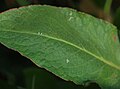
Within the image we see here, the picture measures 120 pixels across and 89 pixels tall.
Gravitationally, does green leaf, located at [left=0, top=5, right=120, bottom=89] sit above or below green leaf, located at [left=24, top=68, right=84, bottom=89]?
above

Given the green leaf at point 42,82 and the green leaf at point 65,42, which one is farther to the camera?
the green leaf at point 42,82

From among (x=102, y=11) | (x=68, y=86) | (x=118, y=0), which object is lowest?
(x=68, y=86)

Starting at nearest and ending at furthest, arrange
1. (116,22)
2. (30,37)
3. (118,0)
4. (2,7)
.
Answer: (30,37)
(116,22)
(2,7)
(118,0)

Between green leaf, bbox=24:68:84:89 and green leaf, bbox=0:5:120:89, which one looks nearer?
green leaf, bbox=0:5:120:89

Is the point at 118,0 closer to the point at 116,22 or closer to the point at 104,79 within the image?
the point at 116,22

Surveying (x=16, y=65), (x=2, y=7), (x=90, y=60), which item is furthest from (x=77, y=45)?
(x=16, y=65)

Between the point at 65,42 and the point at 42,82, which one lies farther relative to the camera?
the point at 42,82

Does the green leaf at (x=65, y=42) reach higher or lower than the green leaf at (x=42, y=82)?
higher

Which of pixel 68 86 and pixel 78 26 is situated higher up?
pixel 78 26
